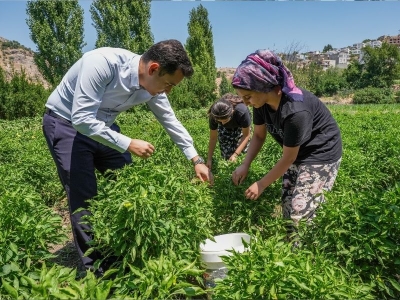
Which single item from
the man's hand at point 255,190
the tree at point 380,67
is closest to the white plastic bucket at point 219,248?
the man's hand at point 255,190

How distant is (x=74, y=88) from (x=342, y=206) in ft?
6.31

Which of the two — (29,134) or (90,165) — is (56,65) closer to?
(29,134)

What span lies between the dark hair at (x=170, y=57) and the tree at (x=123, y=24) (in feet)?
62.8

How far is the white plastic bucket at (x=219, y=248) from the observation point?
2303 mm

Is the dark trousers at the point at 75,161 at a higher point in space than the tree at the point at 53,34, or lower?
lower

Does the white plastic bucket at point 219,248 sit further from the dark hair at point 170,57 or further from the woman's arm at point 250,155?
the dark hair at point 170,57

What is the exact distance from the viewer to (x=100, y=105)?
2.68 metres

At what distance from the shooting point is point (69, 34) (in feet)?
63.4

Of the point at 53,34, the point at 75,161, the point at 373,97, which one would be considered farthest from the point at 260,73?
the point at 373,97

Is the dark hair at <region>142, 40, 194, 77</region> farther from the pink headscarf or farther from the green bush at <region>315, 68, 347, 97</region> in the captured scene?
the green bush at <region>315, 68, 347, 97</region>

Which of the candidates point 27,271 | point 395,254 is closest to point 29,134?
point 27,271

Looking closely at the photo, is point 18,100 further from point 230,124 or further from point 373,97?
point 373,97

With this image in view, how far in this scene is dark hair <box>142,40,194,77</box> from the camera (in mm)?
2383

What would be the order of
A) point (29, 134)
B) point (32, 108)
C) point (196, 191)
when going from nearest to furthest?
point (196, 191)
point (29, 134)
point (32, 108)
